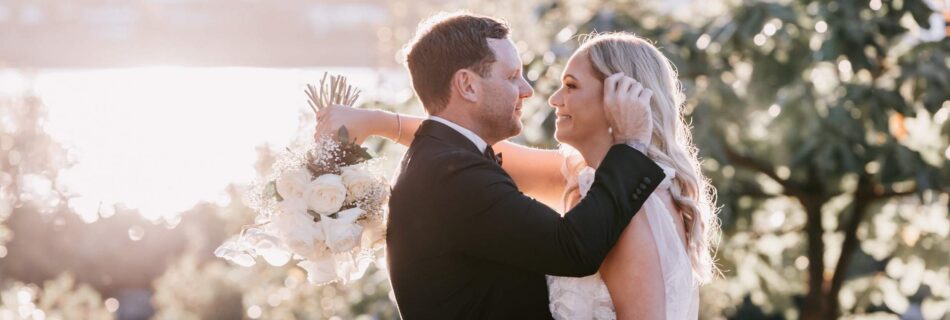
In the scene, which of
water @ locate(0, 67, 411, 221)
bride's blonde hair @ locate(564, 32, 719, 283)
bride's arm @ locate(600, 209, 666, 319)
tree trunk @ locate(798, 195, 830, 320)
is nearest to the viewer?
bride's arm @ locate(600, 209, 666, 319)

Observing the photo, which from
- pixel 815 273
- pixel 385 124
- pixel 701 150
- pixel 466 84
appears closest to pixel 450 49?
pixel 466 84

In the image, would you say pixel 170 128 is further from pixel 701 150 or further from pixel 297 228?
pixel 297 228

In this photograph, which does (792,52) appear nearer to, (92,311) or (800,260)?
(800,260)

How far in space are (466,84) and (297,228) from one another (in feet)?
2.10

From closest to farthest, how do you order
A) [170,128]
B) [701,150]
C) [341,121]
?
1. [341,121]
2. [701,150]
3. [170,128]

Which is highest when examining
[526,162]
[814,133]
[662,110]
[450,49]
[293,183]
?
[450,49]

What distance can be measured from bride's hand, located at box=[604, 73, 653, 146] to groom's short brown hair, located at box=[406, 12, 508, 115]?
36 centimetres

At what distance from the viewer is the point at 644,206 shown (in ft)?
10.8

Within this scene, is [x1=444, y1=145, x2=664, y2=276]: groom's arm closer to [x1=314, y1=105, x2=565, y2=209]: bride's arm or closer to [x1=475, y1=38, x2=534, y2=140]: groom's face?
[x1=475, y1=38, x2=534, y2=140]: groom's face

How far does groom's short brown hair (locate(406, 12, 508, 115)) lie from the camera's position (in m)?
3.32

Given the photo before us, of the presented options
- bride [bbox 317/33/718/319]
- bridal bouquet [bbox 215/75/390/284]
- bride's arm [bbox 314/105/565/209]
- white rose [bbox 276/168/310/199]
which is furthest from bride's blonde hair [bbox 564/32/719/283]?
white rose [bbox 276/168/310/199]

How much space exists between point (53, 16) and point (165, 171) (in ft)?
265

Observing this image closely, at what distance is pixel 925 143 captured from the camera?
9.33 metres

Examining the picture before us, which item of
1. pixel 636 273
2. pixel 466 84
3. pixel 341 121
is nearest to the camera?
pixel 636 273
